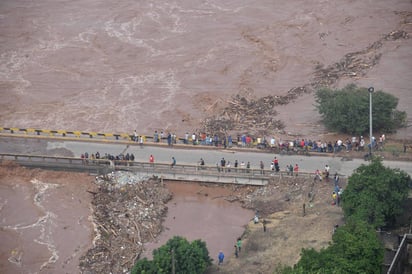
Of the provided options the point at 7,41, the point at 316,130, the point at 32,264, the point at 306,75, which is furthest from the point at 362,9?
the point at 32,264

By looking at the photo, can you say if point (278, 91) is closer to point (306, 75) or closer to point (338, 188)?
point (306, 75)

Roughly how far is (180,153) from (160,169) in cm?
217

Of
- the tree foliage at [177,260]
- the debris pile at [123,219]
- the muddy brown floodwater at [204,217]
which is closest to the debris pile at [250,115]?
the muddy brown floodwater at [204,217]

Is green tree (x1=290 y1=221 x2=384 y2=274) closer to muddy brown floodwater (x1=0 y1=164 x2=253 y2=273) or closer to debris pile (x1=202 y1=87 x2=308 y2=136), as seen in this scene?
muddy brown floodwater (x1=0 y1=164 x2=253 y2=273)

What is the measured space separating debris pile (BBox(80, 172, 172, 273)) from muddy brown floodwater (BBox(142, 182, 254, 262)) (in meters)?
0.57

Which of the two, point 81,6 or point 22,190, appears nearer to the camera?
point 22,190

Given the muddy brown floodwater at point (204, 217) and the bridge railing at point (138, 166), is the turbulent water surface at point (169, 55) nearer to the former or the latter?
the bridge railing at point (138, 166)

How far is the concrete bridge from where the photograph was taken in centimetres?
4581

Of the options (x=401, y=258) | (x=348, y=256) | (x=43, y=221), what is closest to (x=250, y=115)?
(x=43, y=221)

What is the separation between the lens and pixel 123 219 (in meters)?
43.1

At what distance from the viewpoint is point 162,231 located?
4269 cm

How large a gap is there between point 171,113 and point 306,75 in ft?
38.5

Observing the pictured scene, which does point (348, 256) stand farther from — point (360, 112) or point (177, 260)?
point (360, 112)

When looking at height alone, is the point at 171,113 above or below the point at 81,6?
below
